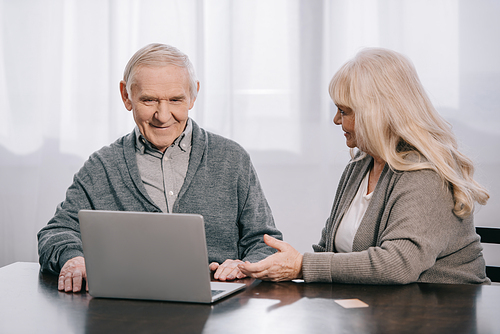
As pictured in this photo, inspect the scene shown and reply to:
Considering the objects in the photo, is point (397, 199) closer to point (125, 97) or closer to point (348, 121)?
point (348, 121)

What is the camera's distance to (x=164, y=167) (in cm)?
Result: 178

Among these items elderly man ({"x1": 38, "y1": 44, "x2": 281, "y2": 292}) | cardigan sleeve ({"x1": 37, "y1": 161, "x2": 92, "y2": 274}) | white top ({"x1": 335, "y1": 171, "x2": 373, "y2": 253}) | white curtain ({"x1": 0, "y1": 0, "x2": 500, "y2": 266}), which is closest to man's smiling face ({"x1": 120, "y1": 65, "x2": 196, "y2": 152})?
elderly man ({"x1": 38, "y1": 44, "x2": 281, "y2": 292})

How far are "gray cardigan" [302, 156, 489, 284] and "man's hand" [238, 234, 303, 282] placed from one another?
0.10 ft

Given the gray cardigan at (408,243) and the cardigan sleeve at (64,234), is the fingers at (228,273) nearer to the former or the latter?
the gray cardigan at (408,243)

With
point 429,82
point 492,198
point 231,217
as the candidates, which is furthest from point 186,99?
point 492,198

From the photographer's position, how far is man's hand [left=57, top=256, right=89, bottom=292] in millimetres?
1306

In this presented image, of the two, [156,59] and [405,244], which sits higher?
[156,59]

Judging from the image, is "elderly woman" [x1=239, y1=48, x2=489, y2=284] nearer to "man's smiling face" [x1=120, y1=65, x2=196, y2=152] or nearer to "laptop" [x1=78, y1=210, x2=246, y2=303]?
"laptop" [x1=78, y1=210, x2=246, y2=303]

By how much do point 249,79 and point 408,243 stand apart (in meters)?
1.90

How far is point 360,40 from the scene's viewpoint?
113 inches

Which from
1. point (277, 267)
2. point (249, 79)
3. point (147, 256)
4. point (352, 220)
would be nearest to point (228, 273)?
point (277, 267)

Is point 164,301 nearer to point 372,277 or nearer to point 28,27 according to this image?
point 372,277

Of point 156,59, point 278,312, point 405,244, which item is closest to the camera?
point 278,312

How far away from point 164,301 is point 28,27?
275 centimetres
